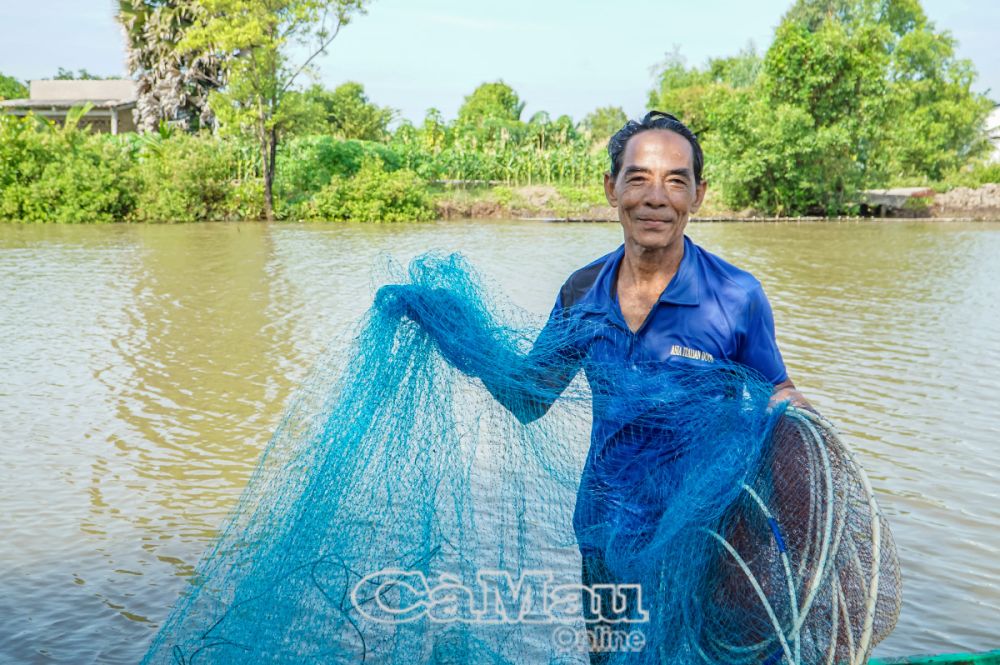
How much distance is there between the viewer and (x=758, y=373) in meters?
2.27

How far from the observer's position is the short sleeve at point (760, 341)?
230cm

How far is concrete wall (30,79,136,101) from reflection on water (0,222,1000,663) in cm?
2727

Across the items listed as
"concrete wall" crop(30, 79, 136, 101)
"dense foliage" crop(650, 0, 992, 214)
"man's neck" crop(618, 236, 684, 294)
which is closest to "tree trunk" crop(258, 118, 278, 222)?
"dense foliage" crop(650, 0, 992, 214)

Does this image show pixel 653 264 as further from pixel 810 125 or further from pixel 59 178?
pixel 810 125

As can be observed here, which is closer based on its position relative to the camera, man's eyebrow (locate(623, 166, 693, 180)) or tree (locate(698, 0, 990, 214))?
man's eyebrow (locate(623, 166, 693, 180))

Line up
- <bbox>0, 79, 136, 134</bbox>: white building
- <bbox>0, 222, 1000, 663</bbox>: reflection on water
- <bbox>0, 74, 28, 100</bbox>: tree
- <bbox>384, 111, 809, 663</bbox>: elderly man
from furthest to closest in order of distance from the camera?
<bbox>0, 74, 28, 100</bbox>: tree
<bbox>0, 79, 136, 134</bbox>: white building
<bbox>0, 222, 1000, 663</bbox>: reflection on water
<bbox>384, 111, 809, 663</bbox>: elderly man

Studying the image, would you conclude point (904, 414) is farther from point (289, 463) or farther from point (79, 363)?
point (79, 363)

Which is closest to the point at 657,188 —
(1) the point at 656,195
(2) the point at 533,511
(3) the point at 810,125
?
(1) the point at 656,195

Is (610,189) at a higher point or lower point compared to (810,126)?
lower

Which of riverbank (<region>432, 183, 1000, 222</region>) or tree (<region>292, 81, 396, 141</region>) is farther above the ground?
tree (<region>292, 81, 396, 141</region>)

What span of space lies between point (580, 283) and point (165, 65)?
36.6 m

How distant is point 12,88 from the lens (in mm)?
57812

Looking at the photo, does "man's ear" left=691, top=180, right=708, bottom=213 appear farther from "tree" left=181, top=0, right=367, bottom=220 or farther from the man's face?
"tree" left=181, top=0, right=367, bottom=220

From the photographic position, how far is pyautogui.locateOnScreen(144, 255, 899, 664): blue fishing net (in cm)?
208
